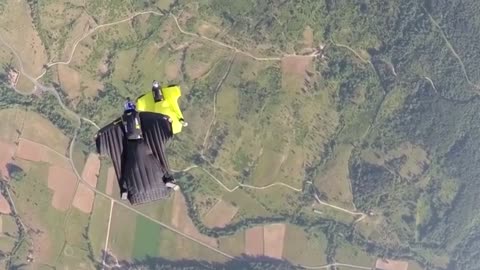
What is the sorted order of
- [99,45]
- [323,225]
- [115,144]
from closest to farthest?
[115,144] < [99,45] < [323,225]

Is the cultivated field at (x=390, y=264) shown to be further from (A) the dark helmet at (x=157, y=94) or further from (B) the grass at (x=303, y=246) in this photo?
(A) the dark helmet at (x=157, y=94)

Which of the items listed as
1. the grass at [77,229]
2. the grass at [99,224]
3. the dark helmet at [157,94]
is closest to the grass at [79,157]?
the grass at [99,224]

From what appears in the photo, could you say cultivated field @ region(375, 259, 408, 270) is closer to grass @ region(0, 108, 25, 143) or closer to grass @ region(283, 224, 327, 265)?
grass @ region(283, 224, 327, 265)

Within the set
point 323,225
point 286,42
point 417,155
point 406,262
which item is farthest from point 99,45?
point 406,262

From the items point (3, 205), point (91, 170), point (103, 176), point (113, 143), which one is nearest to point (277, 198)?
point (103, 176)

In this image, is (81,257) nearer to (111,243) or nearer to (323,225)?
(111,243)

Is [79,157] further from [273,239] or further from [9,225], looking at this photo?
[273,239]
